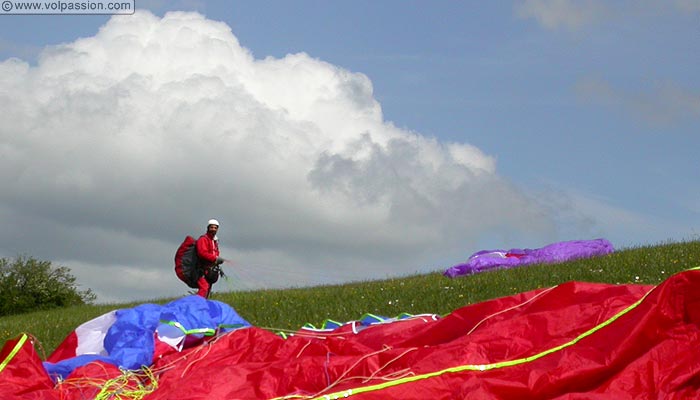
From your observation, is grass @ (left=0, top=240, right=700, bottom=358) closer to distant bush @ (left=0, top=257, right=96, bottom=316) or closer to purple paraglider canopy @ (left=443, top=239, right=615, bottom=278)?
purple paraglider canopy @ (left=443, top=239, right=615, bottom=278)

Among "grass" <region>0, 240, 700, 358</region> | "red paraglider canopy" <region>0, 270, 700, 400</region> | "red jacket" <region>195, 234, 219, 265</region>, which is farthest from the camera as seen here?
"red jacket" <region>195, 234, 219, 265</region>

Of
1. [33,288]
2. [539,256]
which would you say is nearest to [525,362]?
[539,256]

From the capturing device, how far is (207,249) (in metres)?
17.8

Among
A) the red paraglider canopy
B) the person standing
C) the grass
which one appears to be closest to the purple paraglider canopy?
the grass

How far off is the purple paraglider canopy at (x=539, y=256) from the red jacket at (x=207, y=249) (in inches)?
211

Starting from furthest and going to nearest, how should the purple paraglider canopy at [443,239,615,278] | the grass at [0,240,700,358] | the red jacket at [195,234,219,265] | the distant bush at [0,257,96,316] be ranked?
the distant bush at [0,257,96,316], the purple paraglider canopy at [443,239,615,278], the red jacket at [195,234,219,265], the grass at [0,240,700,358]

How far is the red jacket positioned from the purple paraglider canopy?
5.36 metres

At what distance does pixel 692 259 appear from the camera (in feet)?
51.2

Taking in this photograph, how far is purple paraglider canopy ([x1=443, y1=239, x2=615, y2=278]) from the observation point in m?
19.5

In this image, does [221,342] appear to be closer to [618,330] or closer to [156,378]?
[156,378]

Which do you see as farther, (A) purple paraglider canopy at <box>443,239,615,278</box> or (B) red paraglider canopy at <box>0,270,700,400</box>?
(A) purple paraglider canopy at <box>443,239,615,278</box>

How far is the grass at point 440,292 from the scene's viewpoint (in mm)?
14102

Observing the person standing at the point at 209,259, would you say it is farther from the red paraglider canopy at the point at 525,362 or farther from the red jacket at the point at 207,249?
the red paraglider canopy at the point at 525,362

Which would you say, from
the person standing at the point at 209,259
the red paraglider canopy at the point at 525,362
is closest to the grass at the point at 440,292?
the person standing at the point at 209,259
